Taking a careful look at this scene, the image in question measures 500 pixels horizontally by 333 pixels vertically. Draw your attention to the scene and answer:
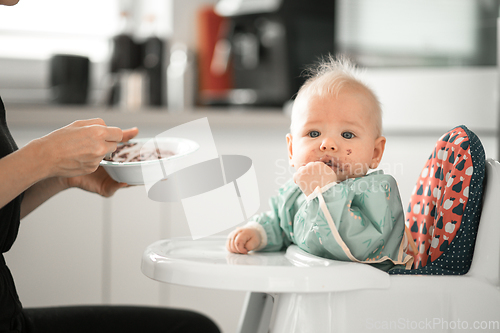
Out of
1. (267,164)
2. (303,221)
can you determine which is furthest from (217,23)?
(303,221)

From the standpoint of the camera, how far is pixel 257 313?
0.93 meters

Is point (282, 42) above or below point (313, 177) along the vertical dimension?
above

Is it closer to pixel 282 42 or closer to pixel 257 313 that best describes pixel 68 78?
pixel 282 42

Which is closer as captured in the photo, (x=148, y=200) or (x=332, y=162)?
(x=332, y=162)

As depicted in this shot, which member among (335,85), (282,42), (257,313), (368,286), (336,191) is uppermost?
(282,42)

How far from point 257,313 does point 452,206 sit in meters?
0.41

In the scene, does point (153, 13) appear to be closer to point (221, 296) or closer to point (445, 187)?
point (221, 296)

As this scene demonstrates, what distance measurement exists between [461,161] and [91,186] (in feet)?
2.43

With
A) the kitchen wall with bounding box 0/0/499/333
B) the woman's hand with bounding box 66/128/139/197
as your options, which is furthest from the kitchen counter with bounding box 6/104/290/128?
the woman's hand with bounding box 66/128/139/197

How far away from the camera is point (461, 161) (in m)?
0.83

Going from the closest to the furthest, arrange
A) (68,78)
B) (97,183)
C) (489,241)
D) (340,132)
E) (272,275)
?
1. (272,275)
2. (489,241)
3. (340,132)
4. (97,183)
5. (68,78)

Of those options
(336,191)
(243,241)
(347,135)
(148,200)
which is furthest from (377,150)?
(148,200)

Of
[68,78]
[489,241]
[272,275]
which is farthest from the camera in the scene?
[68,78]

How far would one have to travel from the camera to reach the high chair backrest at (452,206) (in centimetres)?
80
